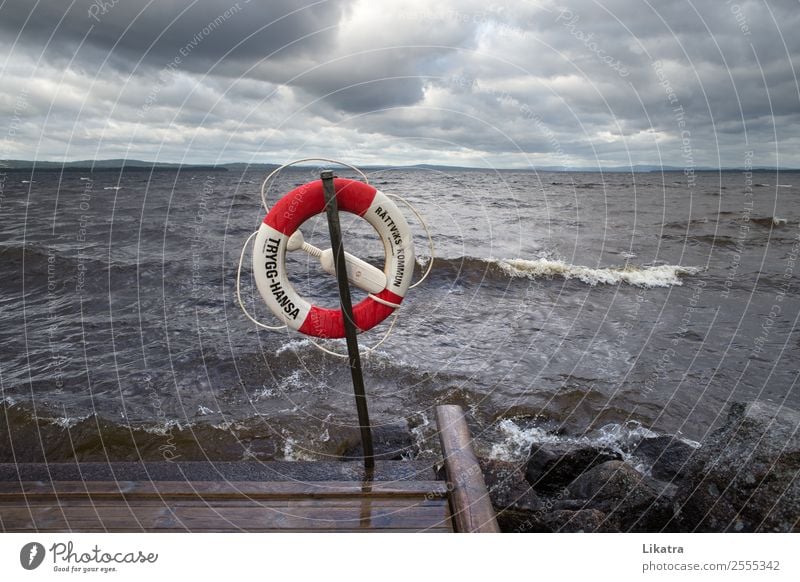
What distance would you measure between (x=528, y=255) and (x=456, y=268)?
340cm

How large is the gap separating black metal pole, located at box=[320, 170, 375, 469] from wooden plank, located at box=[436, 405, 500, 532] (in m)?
0.55

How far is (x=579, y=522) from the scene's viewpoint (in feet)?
12.7

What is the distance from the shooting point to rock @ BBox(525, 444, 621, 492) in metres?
4.86

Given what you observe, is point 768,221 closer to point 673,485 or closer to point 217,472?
point 673,485

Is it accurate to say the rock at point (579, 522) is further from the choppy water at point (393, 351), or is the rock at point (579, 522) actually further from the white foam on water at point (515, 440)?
the choppy water at point (393, 351)

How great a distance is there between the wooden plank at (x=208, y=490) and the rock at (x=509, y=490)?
3.70 feet

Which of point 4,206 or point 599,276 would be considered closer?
point 599,276

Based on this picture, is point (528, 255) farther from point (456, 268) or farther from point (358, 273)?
point (358, 273)

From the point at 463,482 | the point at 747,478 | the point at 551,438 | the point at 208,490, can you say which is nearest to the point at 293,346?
the point at 551,438

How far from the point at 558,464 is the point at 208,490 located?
10.4 ft

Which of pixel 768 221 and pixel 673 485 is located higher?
pixel 768 221

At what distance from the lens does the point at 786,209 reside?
31.3 meters

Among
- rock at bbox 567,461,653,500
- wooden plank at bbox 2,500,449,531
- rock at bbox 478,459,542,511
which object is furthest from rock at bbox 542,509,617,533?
wooden plank at bbox 2,500,449,531
